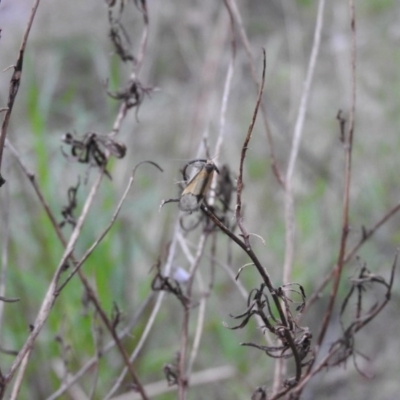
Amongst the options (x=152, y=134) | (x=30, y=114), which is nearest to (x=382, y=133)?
(x=152, y=134)

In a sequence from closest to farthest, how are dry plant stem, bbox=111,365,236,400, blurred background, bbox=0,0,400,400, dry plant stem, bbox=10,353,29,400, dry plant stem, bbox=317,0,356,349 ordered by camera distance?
dry plant stem, bbox=10,353,29,400, dry plant stem, bbox=317,0,356,349, dry plant stem, bbox=111,365,236,400, blurred background, bbox=0,0,400,400

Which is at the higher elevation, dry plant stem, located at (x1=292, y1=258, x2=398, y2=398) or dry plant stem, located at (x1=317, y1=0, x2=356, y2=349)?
Result: dry plant stem, located at (x1=317, y1=0, x2=356, y2=349)

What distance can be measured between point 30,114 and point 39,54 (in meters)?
1.65

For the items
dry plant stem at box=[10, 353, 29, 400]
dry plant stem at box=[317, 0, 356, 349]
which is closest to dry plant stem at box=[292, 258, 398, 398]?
dry plant stem at box=[317, 0, 356, 349]

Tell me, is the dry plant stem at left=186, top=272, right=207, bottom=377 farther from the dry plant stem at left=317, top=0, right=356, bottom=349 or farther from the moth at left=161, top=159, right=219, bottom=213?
the moth at left=161, top=159, right=219, bottom=213

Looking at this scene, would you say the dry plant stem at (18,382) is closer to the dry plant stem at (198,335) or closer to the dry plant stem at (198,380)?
the dry plant stem at (198,335)

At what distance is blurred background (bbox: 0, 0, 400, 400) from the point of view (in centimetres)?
156

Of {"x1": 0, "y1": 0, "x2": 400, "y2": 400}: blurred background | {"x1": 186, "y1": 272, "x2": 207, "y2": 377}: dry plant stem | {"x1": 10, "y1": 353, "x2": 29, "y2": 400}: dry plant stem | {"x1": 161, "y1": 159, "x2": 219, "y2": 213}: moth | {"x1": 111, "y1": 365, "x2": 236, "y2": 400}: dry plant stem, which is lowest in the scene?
{"x1": 10, "y1": 353, "x2": 29, "y2": 400}: dry plant stem

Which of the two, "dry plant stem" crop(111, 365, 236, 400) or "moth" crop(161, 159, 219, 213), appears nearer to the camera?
"moth" crop(161, 159, 219, 213)

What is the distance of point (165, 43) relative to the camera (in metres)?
3.17

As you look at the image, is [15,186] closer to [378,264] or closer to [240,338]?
[240,338]

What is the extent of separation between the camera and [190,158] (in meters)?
1.88

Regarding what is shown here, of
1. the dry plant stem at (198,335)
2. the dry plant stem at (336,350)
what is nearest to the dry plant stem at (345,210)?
the dry plant stem at (336,350)

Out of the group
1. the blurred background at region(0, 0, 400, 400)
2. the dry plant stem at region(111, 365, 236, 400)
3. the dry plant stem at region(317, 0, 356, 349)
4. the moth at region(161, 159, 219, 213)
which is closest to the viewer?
the moth at region(161, 159, 219, 213)
